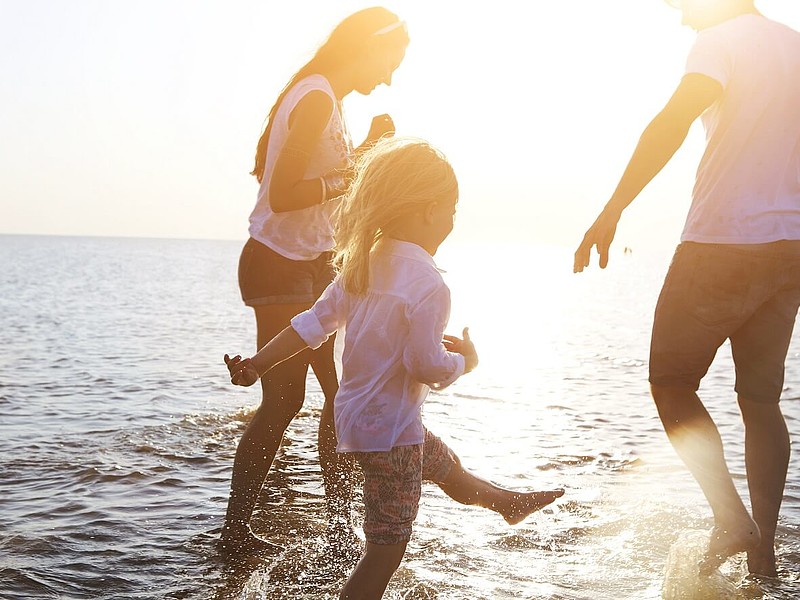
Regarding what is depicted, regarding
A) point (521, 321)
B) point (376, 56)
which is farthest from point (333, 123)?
point (521, 321)

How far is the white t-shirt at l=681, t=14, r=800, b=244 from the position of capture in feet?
10.8

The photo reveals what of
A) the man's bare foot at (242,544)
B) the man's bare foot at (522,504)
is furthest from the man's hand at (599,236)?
the man's bare foot at (242,544)

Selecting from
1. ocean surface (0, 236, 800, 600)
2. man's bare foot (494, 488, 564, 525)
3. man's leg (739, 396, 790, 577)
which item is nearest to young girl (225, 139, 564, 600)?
man's bare foot (494, 488, 564, 525)

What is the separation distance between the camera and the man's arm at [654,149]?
3.24m

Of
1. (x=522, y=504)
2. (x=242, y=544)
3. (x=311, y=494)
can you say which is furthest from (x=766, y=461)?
(x=311, y=494)

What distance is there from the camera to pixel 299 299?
3969mm

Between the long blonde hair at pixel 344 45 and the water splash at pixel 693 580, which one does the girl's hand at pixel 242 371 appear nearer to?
the long blonde hair at pixel 344 45

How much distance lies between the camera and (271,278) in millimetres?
3934

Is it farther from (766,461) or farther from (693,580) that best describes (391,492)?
(766,461)

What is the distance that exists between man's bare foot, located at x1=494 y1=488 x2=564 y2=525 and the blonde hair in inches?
40.1

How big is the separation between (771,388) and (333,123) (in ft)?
7.18

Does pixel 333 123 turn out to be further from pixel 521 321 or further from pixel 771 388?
pixel 521 321

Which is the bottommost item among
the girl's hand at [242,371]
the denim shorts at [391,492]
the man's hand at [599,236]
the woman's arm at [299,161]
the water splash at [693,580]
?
the water splash at [693,580]

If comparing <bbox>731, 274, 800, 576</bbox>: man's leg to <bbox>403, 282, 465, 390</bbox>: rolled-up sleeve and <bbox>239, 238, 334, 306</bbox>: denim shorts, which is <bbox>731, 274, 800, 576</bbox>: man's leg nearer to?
<bbox>403, 282, 465, 390</bbox>: rolled-up sleeve
